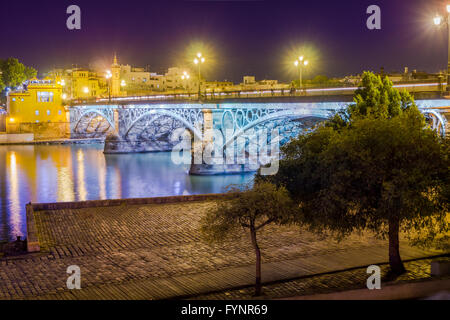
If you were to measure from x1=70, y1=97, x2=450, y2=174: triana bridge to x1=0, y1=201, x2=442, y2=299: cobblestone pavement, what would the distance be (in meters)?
3.46

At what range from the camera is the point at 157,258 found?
44.2ft

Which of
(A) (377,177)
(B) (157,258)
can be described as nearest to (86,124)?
(B) (157,258)

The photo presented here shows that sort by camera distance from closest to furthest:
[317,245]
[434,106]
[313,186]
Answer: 1. [313,186]
2. [317,245]
3. [434,106]

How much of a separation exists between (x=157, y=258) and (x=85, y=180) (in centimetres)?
2742

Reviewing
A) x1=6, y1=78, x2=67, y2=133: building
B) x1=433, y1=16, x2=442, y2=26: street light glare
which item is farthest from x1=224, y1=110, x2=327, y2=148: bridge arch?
x1=6, y1=78, x2=67, y2=133: building

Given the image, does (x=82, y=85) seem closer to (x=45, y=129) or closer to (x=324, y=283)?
(x=45, y=129)

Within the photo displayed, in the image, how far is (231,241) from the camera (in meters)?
14.8

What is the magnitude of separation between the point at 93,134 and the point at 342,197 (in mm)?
72889

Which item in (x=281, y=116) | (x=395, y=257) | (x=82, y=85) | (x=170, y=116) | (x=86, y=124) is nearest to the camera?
(x=395, y=257)

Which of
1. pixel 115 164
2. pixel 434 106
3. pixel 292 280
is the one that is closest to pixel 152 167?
pixel 115 164

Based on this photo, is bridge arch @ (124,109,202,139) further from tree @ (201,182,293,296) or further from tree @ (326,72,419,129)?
tree @ (201,182,293,296)

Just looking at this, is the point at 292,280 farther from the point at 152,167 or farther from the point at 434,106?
the point at 152,167

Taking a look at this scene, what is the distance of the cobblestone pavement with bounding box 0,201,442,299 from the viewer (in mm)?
11078
